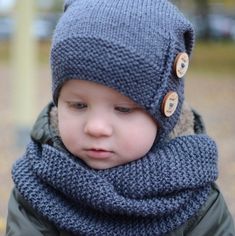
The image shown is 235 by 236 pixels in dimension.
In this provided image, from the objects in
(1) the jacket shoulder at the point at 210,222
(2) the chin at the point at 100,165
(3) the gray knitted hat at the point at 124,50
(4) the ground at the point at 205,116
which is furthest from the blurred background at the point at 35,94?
(1) the jacket shoulder at the point at 210,222

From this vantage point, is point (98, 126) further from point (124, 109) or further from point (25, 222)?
point (25, 222)

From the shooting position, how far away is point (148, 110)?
6.96 feet

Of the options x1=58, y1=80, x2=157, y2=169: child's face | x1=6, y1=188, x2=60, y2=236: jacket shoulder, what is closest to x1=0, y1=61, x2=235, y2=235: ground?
x1=6, y1=188, x2=60, y2=236: jacket shoulder

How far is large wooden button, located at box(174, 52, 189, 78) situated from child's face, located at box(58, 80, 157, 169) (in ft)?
0.53

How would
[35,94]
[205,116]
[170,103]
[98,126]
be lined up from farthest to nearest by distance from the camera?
1. [35,94]
2. [205,116]
3. [170,103]
4. [98,126]

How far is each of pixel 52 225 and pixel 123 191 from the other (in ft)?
0.85

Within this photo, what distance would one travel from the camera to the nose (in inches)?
81.1

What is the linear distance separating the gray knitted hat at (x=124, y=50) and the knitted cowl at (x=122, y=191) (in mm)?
156

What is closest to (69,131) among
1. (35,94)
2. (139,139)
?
(139,139)

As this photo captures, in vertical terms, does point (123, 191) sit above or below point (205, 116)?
above

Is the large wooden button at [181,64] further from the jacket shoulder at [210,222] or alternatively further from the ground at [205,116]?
the ground at [205,116]

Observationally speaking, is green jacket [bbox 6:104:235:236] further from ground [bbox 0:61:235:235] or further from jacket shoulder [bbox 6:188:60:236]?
ground [bbox 0:61:235:235]

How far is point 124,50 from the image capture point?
209 cm

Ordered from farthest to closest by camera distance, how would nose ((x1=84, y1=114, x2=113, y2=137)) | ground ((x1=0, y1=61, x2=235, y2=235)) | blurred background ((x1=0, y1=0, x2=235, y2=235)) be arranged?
blurred background ((x1=0, y1=0, x2=235, y2=235)) → ground ((x1=0, y1=61, x2=235, y2=235)) → nose ((x1=84, y1=114, x2=113, y2=137))
